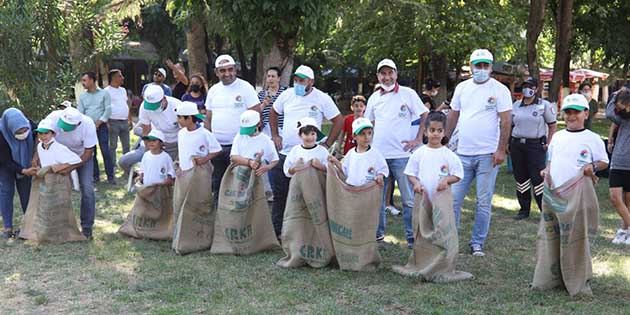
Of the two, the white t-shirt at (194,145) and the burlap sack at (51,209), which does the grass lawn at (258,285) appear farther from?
the white t-shirt at (194,145)

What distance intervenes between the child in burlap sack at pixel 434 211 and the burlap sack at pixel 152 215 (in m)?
2.66

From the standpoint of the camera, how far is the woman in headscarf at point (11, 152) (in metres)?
7.22

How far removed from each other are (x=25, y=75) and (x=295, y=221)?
5126 millimetres

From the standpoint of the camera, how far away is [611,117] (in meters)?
7.38

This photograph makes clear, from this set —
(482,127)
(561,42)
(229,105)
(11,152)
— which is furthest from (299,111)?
(561,42)

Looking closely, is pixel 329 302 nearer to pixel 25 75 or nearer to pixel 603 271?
pixel 603 271

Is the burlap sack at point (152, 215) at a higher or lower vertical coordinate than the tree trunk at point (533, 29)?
lower

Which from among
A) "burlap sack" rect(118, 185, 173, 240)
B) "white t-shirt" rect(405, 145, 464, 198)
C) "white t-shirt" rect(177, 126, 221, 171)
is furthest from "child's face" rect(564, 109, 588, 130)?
"burlap sack" rect(118, 185, 173, 240)

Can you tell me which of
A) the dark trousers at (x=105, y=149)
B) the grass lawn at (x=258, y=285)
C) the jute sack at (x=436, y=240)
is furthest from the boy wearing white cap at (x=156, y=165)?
the dark trousers at (x=105, y=149)

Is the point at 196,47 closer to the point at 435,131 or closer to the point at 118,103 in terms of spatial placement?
the point at 118,103

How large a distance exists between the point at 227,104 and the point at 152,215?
1.39 metres

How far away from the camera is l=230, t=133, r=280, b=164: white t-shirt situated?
22.3 ft

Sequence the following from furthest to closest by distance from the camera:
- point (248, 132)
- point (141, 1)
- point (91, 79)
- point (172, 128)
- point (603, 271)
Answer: point (141, 1), point (91, 79), point (172, 128), point (248, 132), point (603, 271)

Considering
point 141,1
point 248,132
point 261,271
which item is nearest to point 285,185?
point 248,132
